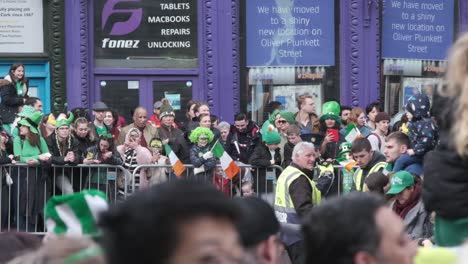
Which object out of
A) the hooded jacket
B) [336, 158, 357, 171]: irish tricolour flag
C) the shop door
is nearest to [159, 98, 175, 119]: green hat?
[336, 158, 357, 171]: irish tricolour flag

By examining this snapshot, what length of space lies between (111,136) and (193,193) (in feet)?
38.5

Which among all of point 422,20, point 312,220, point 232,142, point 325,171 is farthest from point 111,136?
point 312,220

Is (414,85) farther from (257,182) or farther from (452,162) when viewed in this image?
(452,162)

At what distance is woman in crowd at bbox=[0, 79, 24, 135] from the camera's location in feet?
50.7

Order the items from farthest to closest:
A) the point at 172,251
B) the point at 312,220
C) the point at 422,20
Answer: the point at 422,20 → the point at 312,220 → the point at 172,251

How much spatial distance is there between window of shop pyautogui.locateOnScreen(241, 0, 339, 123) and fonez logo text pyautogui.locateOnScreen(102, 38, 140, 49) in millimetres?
1857

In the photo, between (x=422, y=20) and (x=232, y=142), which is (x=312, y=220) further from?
(x=422, y=20)

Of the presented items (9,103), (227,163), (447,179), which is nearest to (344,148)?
(227,163)

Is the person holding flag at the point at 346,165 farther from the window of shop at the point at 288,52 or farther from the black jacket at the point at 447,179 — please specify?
the black jacket at the point at 447,179

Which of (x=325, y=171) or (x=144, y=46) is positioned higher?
(x=144, y=46)

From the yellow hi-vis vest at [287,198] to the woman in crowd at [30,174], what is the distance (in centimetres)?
345

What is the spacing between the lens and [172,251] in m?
2.87

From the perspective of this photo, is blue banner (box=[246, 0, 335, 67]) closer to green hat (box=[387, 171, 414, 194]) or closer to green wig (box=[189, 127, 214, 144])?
green wig (box=[189, 127, 214, 144])

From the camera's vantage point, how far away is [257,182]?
13.7 metres
